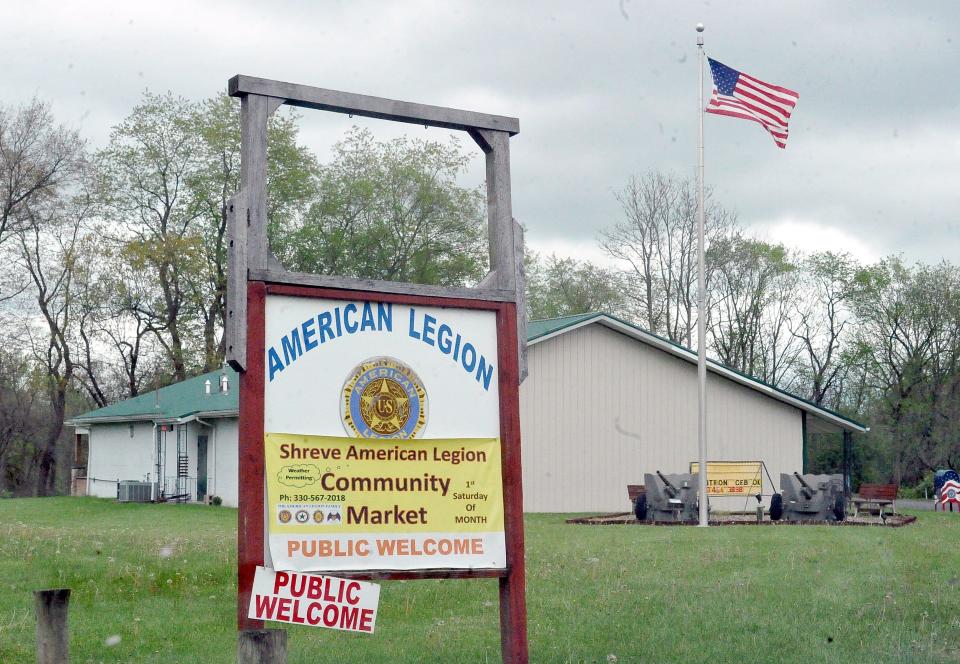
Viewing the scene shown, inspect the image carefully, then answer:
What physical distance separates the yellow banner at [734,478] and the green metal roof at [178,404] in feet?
44.7

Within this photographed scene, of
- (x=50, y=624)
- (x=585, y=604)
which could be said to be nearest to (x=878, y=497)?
(x=585, y=604)

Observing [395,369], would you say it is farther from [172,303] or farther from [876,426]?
[876,426]

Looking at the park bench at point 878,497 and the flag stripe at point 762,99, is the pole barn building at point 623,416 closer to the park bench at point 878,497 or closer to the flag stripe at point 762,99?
the park bench at point 878,497

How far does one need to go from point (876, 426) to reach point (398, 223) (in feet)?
86.5

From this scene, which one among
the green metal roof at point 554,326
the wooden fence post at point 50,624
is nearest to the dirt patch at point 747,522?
the green metal roof at point 554,326

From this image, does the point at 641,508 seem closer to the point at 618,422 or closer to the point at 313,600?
the point at 618,422

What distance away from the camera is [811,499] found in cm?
2592

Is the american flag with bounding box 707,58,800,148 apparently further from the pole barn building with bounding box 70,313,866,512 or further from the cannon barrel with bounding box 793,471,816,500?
the pole barn building with bounding box 70,313,866,512

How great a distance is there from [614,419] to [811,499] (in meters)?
8.57

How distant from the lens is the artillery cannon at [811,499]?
25812 mm

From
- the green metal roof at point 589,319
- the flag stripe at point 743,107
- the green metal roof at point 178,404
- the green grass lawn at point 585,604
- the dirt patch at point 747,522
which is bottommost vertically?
the dirt patch at point 747,522

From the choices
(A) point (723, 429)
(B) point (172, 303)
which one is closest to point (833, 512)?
(A) point (723, 429)

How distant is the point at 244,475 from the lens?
633 centimetres

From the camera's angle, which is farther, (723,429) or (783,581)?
(723,429)
